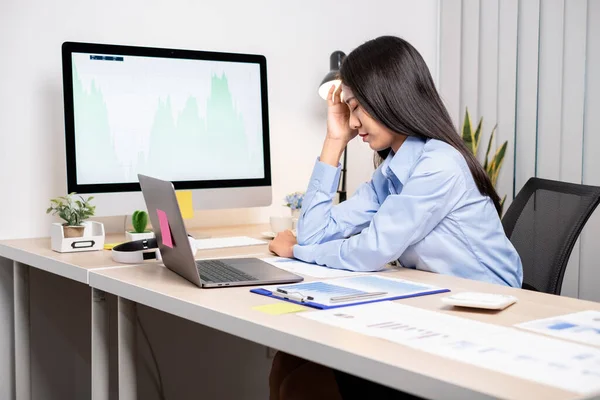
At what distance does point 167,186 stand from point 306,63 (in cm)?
159

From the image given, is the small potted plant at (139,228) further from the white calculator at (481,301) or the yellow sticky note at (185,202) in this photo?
the white calculator at (481,301)

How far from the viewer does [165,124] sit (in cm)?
223

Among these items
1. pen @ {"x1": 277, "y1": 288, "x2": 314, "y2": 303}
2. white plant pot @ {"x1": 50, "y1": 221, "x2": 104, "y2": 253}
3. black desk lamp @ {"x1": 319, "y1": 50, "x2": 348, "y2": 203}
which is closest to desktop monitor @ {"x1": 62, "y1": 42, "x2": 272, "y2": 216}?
white plant pot @ {"x1": 50, "y1": 221, "x2": 104, "y2": 253}

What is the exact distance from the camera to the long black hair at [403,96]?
1.78 m

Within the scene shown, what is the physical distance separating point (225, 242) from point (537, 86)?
1530 mm

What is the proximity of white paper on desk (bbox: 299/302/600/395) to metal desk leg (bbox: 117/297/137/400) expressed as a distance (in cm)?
53

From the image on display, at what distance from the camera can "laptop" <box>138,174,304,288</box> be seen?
4.69 feet

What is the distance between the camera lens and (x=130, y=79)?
217 cm

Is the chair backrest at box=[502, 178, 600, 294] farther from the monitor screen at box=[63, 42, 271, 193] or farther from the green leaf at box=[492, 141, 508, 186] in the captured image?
the green leaf at box=[492, 141, 508, 186]

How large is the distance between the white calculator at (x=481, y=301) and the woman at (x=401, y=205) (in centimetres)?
37

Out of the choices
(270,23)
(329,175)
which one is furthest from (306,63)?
(329,175)

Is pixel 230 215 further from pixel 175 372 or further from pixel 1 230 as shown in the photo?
pixel 1 230

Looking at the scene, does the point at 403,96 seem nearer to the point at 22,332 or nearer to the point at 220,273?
the point at 220,273

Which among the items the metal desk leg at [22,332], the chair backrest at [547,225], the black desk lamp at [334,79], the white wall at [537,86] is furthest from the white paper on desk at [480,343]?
the white wall at [537,86]
